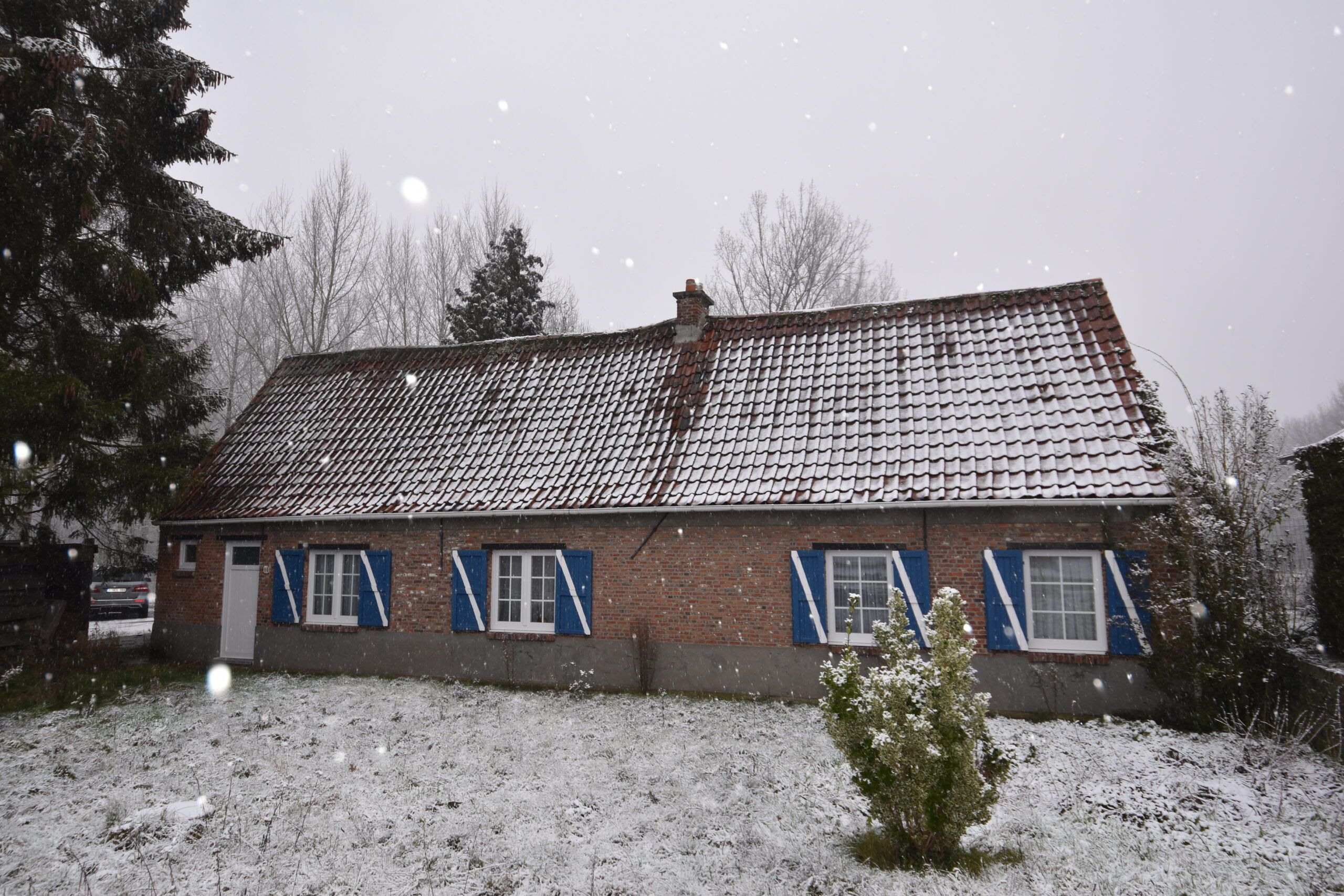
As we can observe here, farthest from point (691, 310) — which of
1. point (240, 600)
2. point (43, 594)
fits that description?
point (43, 594)

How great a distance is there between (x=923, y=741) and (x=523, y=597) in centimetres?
817

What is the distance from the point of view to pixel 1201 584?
Answer: 8.60 m

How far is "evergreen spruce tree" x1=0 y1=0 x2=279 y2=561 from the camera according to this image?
424 inches

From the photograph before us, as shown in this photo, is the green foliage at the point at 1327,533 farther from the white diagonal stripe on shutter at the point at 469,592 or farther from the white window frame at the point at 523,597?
the white diagonal stripe on shutter at the point at 469,592

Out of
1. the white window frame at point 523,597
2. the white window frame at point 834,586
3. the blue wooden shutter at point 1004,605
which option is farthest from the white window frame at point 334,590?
the blue wooden shutter at point 1004,605

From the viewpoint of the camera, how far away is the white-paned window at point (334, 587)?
13.5 m

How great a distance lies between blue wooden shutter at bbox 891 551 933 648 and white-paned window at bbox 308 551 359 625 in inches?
368

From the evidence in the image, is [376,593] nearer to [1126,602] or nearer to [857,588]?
[857,588]

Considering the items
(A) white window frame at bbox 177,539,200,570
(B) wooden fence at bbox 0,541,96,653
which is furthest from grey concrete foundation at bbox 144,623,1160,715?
(B) wooden fence at bbox 0,541,96,653

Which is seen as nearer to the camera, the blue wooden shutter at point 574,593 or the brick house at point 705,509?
the brick house at point 705,509

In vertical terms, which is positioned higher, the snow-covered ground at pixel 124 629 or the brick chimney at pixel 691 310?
the brick chimney at pixel 691 310

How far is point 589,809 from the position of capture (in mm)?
7012

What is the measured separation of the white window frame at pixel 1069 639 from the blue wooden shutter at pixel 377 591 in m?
10.1

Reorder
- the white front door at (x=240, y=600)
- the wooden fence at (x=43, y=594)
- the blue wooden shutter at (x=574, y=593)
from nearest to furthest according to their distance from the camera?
the blue wooden shutter at (x=574, y=593), the wooden fence at (x=43, y=594), the white front door at (x=240, y=600)
